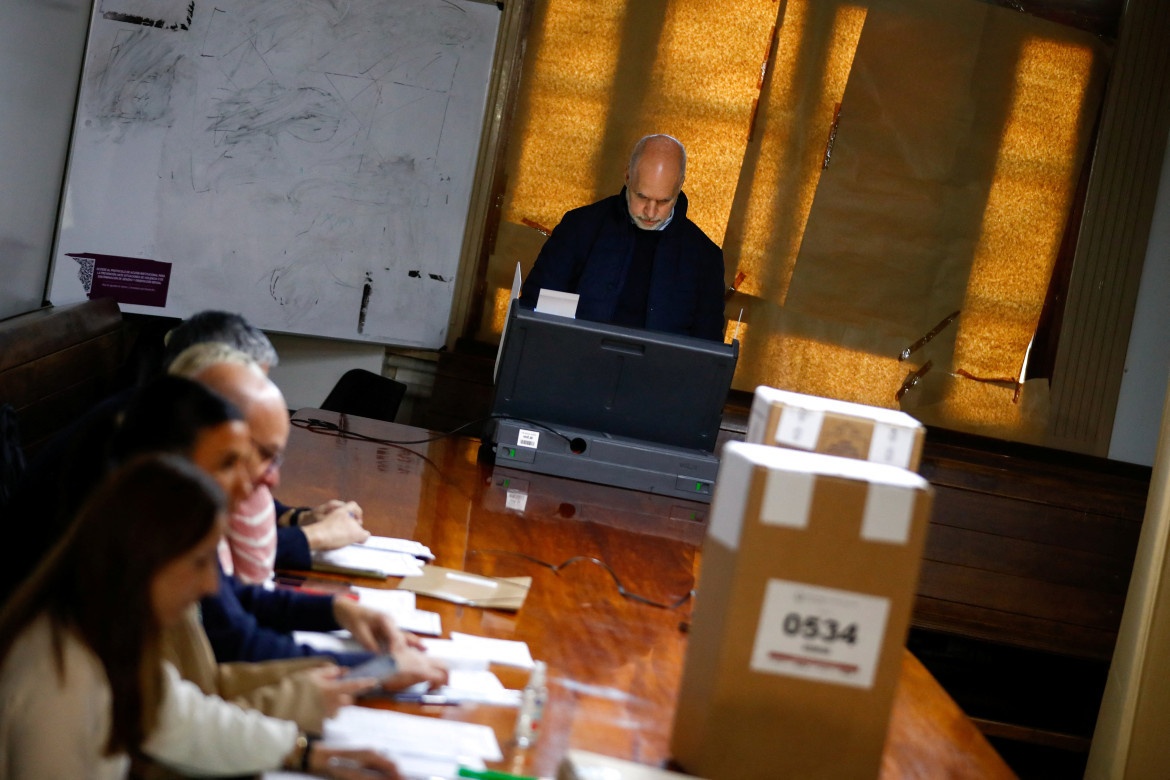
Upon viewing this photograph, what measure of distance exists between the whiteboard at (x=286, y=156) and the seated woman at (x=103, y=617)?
300cm

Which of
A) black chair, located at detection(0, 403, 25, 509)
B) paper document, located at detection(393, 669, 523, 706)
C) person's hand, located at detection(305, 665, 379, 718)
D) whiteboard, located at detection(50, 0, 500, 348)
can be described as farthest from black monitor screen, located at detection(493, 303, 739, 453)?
whiteboard, located at detection(50, 0, 500, 348)

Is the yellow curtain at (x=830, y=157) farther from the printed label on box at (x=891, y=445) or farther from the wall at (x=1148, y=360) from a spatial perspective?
the printed label on box at (x=891, y=445)

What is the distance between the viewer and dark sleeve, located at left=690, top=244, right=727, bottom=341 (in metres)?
3.81

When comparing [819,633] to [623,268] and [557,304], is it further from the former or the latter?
[623,268]

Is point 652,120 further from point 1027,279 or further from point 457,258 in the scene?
point 1027,279

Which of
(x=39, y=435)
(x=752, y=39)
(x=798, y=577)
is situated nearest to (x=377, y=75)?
(x=752, y=39)

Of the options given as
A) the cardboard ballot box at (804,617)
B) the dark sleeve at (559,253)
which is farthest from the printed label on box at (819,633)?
the dark sleeve at (559,253)

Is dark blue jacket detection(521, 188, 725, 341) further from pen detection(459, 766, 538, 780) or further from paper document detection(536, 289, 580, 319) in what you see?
pen detection(459, 766, 538, 780)

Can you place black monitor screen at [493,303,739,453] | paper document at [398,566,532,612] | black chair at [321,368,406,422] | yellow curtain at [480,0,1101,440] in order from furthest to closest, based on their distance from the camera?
yellow curtain at [480,0,1101,440] → black chair at [321,368,406,422] → black monitor screen at [493,303,739,453] → paper document at [398,566,532,612]

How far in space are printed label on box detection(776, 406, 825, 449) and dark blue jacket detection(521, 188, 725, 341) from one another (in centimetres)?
224

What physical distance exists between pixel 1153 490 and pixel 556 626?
1.95 meters

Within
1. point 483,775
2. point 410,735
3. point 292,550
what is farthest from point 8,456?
point 483,775

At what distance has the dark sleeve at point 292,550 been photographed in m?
1.89

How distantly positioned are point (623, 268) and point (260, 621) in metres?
2.39
